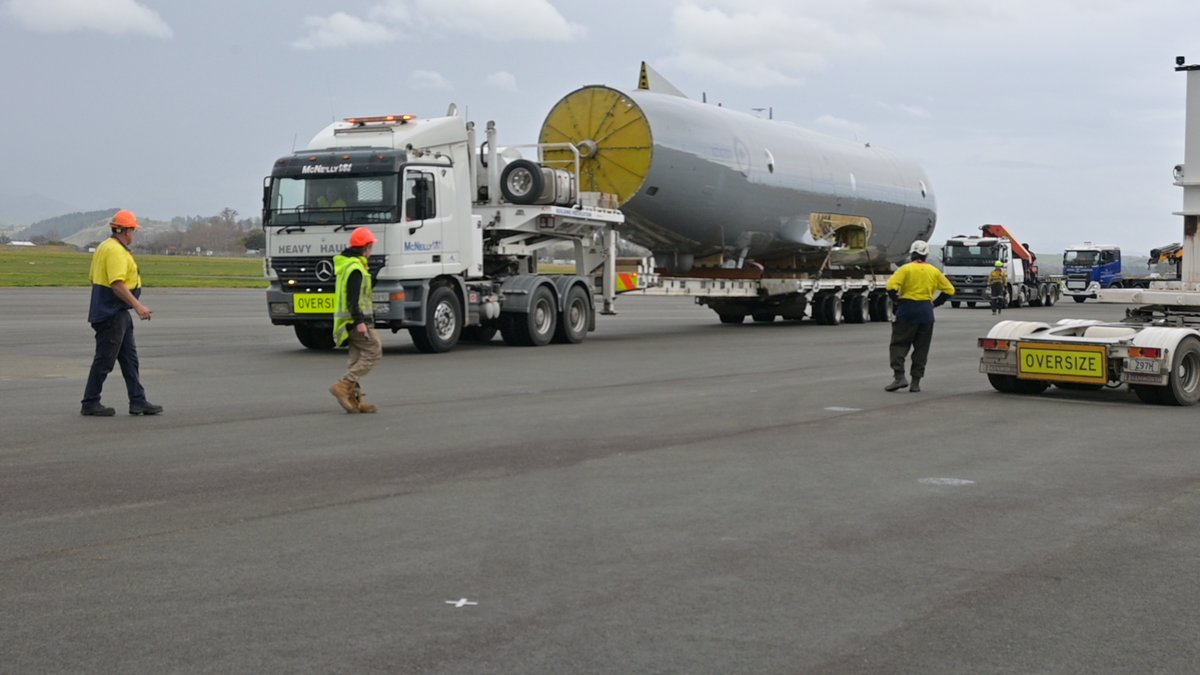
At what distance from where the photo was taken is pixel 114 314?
12.0m

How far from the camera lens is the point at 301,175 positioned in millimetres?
20109

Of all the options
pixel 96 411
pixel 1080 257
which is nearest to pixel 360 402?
pixel 96 411

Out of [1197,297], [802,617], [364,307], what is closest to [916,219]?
[1197,297]

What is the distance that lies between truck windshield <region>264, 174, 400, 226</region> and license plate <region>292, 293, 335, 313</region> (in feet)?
3.45

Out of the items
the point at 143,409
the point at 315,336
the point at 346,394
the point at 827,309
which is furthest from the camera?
the point at 827,309

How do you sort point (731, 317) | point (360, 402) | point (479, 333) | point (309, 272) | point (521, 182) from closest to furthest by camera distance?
point (360, 402), point (309, 272), point (521, 182), point (479, 333), point (731, 317)

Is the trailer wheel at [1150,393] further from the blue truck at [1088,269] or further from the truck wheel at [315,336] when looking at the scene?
the blue truck at [1088,269]

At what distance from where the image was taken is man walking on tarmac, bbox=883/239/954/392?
15.0 metres

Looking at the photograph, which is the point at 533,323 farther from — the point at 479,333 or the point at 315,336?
the point at 315,336

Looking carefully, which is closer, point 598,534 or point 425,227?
point 598,534

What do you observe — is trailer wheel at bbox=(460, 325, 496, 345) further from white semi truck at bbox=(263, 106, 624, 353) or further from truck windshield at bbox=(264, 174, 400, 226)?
truck windshield at bbox=(264, 174, 400, 226)

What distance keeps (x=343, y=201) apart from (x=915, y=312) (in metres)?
8.85

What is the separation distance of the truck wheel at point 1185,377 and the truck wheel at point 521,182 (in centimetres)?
1136

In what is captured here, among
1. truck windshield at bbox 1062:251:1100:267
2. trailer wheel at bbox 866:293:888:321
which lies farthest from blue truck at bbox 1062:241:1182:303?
trailer wheel at bbox 866:293:888:321
